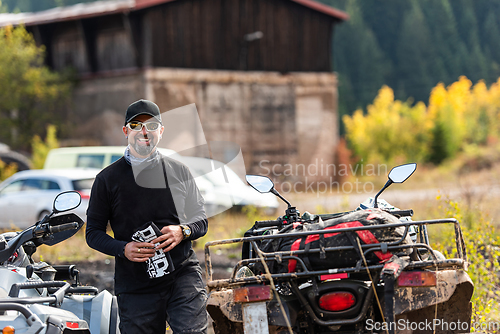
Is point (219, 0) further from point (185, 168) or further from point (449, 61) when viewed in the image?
point (449, 61)

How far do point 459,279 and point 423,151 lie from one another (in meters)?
35.3

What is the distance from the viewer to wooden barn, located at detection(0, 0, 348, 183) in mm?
25344

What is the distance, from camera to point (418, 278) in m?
3.22

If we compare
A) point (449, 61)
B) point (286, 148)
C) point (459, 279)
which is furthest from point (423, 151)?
point (449, 61)

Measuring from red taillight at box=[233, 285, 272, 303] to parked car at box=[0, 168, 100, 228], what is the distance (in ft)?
31.3

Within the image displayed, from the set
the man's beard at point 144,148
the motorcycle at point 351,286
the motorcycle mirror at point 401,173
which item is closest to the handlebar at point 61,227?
the man's beard at point 144,148

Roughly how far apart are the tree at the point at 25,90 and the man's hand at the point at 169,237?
79.5 feet

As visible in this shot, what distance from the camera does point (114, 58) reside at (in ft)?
86.1

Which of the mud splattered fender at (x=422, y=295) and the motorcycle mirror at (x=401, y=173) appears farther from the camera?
the motorcycle mirror at (x=401, y=173)

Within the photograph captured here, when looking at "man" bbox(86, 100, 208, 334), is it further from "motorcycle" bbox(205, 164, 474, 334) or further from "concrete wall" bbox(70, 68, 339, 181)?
"concrete wall" bbox(70, 68, 339, 181)

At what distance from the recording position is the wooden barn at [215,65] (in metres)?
25.3

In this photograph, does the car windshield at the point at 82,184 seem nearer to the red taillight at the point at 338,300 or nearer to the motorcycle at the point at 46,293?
the motorcycle at the point at 46,293

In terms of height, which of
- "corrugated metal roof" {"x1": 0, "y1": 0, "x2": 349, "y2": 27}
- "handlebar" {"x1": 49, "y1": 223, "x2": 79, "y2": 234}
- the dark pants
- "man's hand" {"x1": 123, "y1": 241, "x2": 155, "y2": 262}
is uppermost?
"corrugated metal roof" {"x1": 0, "y1": 0, "x2": 349, "y2": 27}

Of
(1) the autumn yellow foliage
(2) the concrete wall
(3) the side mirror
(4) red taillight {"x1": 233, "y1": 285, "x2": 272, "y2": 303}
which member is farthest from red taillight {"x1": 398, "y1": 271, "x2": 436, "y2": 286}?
(1) the autumn yellow foliage
